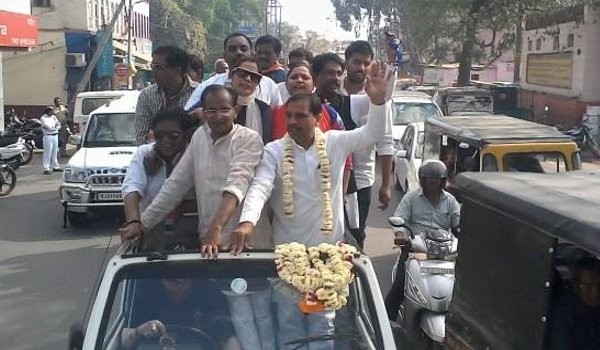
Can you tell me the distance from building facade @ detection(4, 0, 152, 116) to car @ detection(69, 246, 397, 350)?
3021cm

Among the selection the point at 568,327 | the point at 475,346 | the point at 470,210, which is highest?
the point at 470,210

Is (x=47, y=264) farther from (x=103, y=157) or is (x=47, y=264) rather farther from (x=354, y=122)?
(x=354, y=122)

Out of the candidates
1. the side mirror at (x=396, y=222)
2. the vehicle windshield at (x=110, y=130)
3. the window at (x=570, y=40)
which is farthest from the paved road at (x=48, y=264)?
the window at (x=570, y=40)

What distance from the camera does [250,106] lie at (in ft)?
16.3

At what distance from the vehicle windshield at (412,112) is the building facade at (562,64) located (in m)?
9.98

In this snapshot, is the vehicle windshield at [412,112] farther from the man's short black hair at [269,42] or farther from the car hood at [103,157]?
the man's short black hair at [269,42]

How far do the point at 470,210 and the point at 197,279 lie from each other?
5.03 feet

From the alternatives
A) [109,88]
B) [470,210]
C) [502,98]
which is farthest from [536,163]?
[109,88]

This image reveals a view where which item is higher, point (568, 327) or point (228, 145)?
point (228, 145)

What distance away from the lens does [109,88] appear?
39.6 meters

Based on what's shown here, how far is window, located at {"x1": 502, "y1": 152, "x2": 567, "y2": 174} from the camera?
8.05 meters

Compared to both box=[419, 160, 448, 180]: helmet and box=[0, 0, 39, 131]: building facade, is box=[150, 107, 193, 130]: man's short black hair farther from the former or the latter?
box=[0, 0, 39, 131]: building facade

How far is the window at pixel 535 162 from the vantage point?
8055 mm

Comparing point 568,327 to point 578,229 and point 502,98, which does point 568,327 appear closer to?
point 578,229
